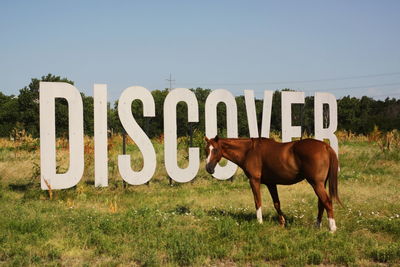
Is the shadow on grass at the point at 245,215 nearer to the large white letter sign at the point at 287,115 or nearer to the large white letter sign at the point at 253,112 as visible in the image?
the large white letter sign at the point at 253,112

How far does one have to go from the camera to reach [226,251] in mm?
7000

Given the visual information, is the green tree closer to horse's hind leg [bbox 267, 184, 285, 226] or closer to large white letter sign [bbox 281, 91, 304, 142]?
large white letter sign [bbox 281, 91, 304, 142]

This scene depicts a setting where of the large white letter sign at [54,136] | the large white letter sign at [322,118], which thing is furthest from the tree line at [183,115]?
the large white letter sign at [54,136]

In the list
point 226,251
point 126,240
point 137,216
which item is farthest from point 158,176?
point 226,251

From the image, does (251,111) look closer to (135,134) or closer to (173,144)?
(173,144)

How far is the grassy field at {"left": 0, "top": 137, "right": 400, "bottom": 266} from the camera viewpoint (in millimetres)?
6832

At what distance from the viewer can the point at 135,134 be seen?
13.7 m

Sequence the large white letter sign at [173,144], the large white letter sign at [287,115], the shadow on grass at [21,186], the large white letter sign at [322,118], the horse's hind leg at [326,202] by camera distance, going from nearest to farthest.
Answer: the horse's hind leg at [326,202] < the shadow on grass at [21,186] < the large white letter sign at [173,144] < the large white letter sign at [287,115] < the large white letter sign at [322,118]

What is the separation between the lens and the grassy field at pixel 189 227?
6.83m

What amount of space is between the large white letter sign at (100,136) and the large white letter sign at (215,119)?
376 cm

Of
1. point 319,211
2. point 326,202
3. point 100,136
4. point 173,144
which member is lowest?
point 319,211

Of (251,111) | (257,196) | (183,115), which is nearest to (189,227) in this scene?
(257,196)

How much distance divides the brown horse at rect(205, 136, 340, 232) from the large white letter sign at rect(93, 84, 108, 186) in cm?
546

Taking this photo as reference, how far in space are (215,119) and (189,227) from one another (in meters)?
7.01
